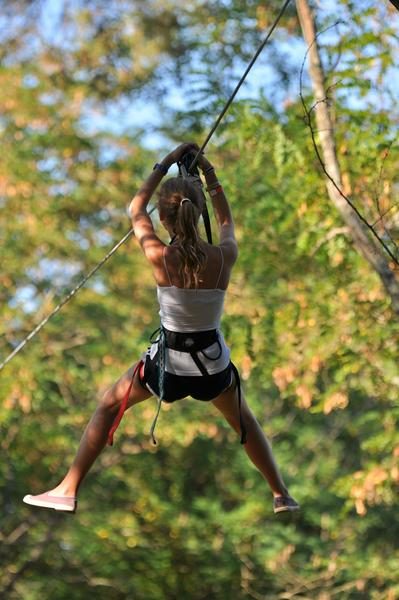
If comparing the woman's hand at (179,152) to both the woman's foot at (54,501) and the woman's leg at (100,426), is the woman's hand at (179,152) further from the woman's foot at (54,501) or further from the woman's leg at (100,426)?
the woman's foot at (54,501)

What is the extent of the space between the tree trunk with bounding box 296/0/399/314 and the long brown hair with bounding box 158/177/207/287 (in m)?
2.12

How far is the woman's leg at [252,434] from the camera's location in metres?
4.12

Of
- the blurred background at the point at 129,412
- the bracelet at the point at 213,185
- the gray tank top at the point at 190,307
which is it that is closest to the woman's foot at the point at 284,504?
the gray tank top at the point at 190,307

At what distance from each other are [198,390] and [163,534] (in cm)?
1017

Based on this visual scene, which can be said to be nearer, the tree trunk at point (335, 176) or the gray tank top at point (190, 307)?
the gray tank top at point (190, 307)

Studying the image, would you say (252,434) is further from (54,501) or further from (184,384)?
(54,501)

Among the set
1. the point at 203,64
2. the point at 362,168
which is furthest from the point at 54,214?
the point at 362,168

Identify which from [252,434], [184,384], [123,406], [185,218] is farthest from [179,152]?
[252,434]

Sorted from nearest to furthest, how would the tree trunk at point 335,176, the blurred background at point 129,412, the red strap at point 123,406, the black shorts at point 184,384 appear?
the black shorts at point 184,384 < the red strap at point 123,406 < the tree trunk at point 335,176 < the blurred background at point 129,412

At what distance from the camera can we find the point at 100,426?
13.5ft

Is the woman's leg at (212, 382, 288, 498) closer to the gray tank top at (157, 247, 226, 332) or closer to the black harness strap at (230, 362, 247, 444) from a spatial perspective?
the black harness strap at (230, 362, 247, 444)

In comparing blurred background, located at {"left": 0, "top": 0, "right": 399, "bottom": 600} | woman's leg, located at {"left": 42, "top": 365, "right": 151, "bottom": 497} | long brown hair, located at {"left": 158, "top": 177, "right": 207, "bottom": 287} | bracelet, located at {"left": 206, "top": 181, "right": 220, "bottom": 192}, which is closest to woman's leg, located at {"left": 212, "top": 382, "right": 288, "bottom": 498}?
woman's leg, located at {"left": 42, "top": 365, "right": 151, "bottom": 497}

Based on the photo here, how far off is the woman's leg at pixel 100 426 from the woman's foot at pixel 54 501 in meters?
0.02

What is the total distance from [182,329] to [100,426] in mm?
515
